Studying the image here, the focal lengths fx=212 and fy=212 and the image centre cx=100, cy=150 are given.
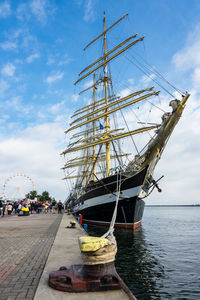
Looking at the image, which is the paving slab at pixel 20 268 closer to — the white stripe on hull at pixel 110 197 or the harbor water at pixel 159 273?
the harbor water at pixel 159 273

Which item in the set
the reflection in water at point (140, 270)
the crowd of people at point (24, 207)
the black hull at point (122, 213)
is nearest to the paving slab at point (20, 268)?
the reflection in water at point (140, 270)

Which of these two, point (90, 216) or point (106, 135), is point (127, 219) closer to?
point (90, 216)

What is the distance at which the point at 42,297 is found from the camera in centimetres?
310

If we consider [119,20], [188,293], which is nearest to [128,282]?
[188,293]

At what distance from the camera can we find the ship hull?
17.5m

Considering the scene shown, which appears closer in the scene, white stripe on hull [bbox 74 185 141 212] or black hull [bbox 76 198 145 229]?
white stripe on hull [bbox 74 185 141 212]

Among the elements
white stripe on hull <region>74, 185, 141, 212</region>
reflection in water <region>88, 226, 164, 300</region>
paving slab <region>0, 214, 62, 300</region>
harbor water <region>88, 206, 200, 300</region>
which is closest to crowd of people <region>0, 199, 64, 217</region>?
white stripe on hull <region>74, 185, 141, 212</region>

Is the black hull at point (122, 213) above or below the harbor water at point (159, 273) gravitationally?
above

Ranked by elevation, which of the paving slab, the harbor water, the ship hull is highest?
the ship hull

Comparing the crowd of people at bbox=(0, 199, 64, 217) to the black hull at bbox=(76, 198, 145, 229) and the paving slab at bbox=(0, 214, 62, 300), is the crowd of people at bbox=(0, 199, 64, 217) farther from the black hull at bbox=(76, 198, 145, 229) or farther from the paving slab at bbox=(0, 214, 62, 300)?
the paving slab at bbox=(0, 214, 62, 300)

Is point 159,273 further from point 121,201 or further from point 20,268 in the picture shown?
point 121,201

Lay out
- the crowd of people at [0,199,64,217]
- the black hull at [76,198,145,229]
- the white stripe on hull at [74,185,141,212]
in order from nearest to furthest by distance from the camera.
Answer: the white stripe on hull at [74,185,141,212]
the black hull at [76,198,145,229]
the crowd of people at [0,199,64,217]

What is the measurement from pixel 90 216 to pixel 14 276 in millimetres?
18564

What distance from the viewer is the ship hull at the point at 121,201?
57.4ft
